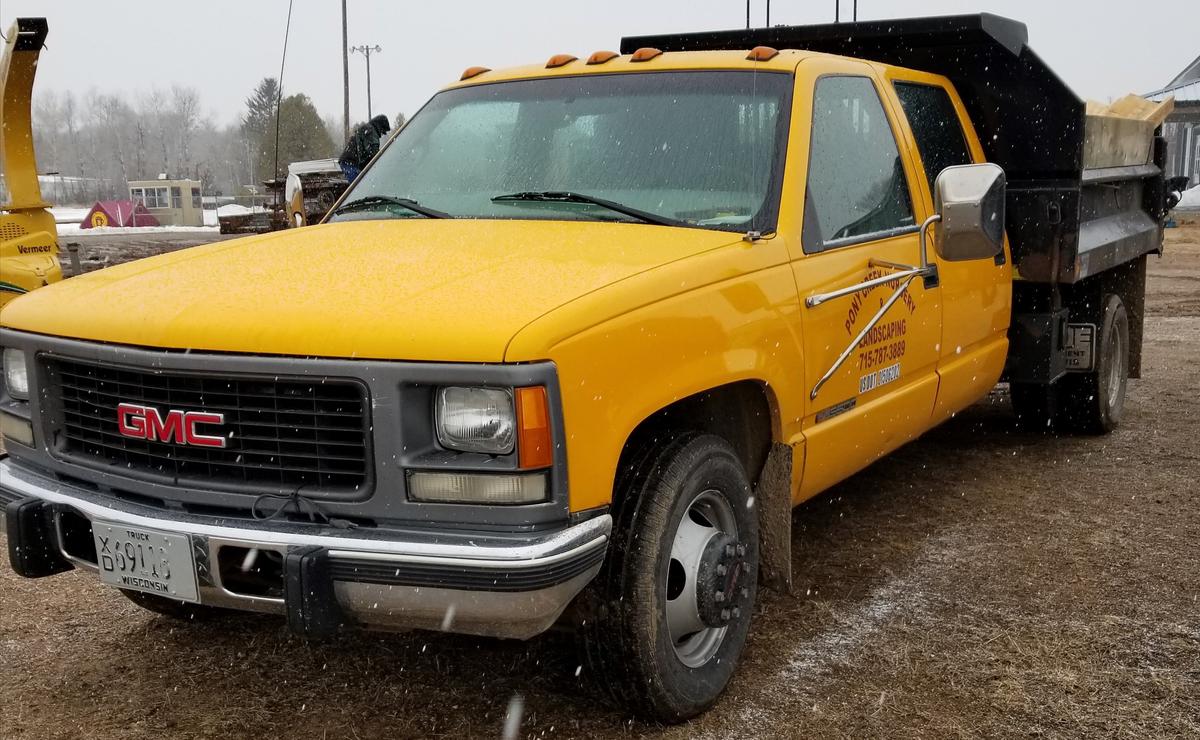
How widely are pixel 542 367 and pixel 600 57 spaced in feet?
6.95

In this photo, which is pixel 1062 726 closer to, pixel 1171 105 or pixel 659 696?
pixel 659 696

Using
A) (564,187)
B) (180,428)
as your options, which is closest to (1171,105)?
(564,187)

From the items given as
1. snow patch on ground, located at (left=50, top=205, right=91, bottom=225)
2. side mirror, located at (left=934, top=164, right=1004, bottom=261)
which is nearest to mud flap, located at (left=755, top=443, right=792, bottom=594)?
side mirror, located at (left=934, top=164, right=1004, bottom=261)

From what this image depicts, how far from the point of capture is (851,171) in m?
4.20

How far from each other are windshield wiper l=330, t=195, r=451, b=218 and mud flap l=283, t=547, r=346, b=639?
1.59 meters

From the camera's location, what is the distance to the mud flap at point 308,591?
268cm

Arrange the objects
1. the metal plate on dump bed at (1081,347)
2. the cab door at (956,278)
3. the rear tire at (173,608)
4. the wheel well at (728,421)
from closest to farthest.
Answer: the wheel well at (728,421) < the rear tire at (173,608) < the cab door at (956,278) < the metal plate on dump bed at (1081,347)

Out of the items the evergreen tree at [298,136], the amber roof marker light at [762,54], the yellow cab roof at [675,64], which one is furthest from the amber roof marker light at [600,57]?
the evergreen tree at [298,136]

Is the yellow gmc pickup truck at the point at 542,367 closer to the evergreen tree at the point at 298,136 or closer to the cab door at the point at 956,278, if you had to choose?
the cab door at the point at 956,278

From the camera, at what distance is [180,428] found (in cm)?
294

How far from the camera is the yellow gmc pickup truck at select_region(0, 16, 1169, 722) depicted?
8.89 ft

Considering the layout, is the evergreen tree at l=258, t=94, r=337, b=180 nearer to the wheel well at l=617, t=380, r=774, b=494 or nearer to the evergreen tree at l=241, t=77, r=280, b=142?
the evergreen tree at l=241, t=77, r=280, b=142

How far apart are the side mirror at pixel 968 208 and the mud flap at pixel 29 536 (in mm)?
2775

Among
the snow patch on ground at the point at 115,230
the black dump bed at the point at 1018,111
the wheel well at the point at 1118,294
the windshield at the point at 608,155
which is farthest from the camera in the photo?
the snow patch on ground at the point at 115,230
